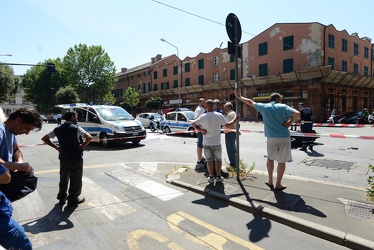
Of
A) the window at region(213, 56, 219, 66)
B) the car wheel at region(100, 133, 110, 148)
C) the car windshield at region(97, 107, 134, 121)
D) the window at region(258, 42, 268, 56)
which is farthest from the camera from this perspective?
the window at region(213, 56, 219, 66)

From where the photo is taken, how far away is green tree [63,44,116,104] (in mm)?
50344

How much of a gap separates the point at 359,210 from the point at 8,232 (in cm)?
442

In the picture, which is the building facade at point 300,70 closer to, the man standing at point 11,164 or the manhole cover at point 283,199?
the manhole cover at point 283,199

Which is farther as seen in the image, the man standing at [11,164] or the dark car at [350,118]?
the dark car at [350,118]

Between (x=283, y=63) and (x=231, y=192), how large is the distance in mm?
30318

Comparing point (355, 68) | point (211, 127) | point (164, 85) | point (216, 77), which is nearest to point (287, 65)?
point (355, 68)

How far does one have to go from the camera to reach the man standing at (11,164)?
6.50 ft

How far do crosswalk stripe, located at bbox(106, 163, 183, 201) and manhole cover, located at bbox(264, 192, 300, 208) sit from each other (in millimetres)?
→ 1713

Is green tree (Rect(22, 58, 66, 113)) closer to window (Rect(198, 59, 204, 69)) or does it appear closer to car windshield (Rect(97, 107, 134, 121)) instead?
window (Rect(198, 59, 204, 69))

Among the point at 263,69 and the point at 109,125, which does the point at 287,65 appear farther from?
the point at 109,125

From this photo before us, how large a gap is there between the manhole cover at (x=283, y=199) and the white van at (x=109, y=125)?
25.5ft

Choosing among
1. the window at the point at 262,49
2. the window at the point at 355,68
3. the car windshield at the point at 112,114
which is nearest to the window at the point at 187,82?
the window at the point at 262,49

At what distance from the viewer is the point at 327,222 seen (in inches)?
141

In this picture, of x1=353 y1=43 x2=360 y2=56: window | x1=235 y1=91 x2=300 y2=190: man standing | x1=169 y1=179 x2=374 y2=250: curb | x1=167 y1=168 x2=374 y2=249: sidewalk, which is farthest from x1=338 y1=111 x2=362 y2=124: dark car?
x1=169 y1=179 x2=374 y2=250: curb
